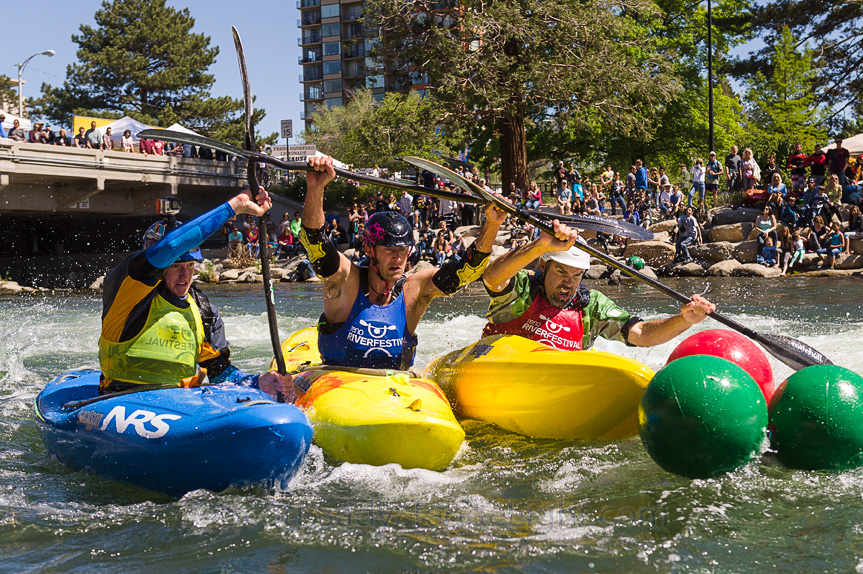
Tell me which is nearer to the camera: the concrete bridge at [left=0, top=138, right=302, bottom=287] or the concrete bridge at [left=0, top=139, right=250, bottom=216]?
the concrete bridge at [left=0, top=139, right=250, bottom=216]

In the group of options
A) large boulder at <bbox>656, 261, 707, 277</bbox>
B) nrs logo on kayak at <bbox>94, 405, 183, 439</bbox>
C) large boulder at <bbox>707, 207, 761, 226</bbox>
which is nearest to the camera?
nrs logo on kayak at <bbox>94, 405, 183, 439</bbox>

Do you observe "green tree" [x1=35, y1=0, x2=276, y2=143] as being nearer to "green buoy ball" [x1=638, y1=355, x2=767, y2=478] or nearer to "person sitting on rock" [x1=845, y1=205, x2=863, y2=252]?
"person sitting on rock" [x1=845, y1=205, x2=863, y2=252]

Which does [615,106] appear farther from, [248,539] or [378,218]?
[248,539]

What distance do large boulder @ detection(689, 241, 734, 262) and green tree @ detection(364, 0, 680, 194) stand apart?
15.7ft

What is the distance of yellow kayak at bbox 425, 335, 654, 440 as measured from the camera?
184 inches

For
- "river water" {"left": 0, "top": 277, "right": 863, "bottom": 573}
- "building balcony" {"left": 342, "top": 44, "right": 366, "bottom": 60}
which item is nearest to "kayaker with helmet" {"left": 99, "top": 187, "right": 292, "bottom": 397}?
"river water" {"left": 0, "top": 277, "right": 863, "bottom": 573}

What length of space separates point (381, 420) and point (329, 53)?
63181 millimetres

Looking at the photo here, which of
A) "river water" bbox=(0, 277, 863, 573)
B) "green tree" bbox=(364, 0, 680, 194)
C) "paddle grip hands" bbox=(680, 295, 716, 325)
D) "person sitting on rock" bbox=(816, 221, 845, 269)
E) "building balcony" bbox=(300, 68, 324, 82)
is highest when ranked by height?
"building balcony" bbox=(300, 68, 324, 82)

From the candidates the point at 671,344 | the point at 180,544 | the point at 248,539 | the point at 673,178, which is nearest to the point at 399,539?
the point at 248,539

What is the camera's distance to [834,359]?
7820 mm

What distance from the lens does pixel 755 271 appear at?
53.4 ft

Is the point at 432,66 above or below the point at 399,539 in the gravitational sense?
above

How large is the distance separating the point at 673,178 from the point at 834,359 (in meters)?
23.2

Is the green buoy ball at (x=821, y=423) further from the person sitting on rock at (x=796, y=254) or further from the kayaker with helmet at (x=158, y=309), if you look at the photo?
the person sitting on rock at (x=796, y=254)
